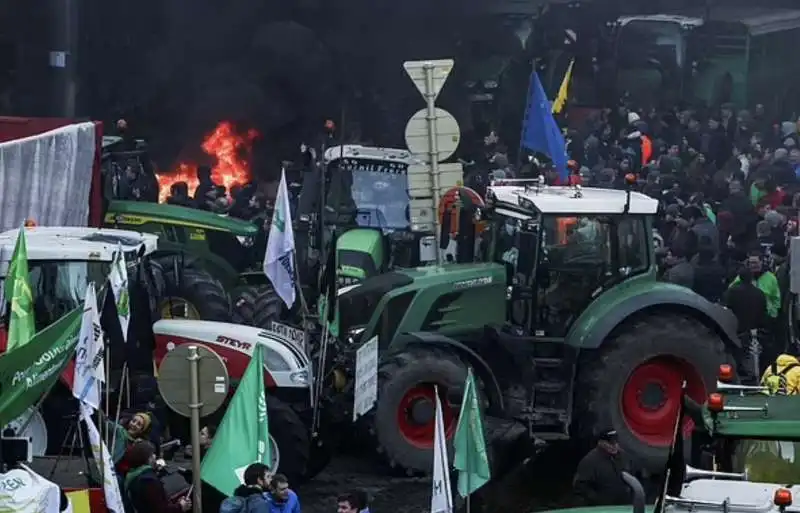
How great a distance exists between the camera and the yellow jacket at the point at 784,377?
430 inches

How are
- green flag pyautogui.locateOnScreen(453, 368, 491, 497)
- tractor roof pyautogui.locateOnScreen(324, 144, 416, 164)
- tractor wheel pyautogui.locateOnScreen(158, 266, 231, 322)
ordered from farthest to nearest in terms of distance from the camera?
1. tractor roof pyautogui.locateOnScreen(324, 144, 416, 164)
2. tractor wheel pyautogui.locateOnScreen(158, 266, 231, 322)
3. green flag pyautogui.locateOnScreen(453, 368, 491, 497)

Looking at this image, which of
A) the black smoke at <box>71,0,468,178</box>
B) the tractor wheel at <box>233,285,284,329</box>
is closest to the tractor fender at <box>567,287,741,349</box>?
the tractor wheel at <box>233,285,284,329</box>

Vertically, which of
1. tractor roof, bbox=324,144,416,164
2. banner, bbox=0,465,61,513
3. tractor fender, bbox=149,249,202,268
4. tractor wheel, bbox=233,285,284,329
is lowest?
banner, bbox=0,465,61,513

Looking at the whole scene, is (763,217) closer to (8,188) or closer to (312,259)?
(312,259)

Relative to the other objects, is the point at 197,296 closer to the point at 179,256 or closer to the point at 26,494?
Answer: the point at 179,256

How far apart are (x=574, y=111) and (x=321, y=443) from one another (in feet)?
48.9

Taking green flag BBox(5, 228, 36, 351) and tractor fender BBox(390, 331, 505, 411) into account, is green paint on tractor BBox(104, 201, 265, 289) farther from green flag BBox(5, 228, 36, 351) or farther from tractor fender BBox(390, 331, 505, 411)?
green flag BBox(5, 228, 36, 351)

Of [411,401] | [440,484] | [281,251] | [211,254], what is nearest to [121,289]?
[281,251]

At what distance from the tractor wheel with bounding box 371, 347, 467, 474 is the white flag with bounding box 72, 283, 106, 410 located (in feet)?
9.69

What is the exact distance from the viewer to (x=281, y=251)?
13.4m

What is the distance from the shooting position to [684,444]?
8.61 metres

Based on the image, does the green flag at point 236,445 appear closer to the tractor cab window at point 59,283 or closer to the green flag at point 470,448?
the green flag at point 470,448

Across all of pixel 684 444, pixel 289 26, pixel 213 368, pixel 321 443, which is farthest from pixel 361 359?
pixel 289 26

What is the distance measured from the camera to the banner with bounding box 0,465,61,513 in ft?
30.5
